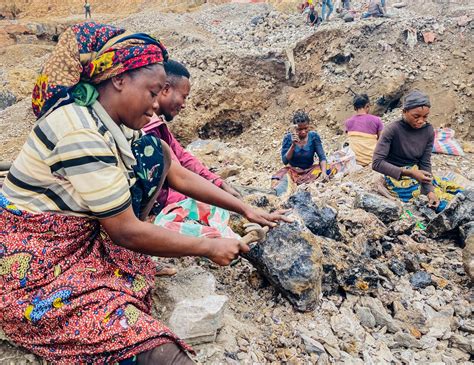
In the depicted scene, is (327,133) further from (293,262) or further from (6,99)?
(6,99)

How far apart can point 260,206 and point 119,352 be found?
1.78 m

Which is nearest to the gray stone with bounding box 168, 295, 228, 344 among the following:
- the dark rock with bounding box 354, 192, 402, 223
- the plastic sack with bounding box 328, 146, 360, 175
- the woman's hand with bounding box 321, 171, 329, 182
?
the dark rock with bounding box 354, 192, 402, 223

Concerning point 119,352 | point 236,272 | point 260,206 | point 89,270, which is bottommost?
point 236,272

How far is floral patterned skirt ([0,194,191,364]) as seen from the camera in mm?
1495

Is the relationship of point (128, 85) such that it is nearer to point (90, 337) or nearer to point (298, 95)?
point (90, 337)

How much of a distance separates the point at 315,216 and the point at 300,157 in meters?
2.69

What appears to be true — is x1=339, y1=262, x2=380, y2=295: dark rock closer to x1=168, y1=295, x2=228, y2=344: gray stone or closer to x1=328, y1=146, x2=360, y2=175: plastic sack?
x1=168, y1=295, x2=228, y2=344: gray stone

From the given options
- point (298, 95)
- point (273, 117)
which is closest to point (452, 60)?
point (298, 95)

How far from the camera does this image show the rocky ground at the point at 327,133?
2328mm

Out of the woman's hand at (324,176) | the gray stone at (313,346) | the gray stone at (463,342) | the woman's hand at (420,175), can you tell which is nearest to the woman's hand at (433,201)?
the woman's hand at (420,175)

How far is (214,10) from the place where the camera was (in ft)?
64.1

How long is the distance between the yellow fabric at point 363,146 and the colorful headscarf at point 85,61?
5186 mm

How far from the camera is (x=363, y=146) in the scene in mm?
6254

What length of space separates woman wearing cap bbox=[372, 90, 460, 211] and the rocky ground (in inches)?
11.3
